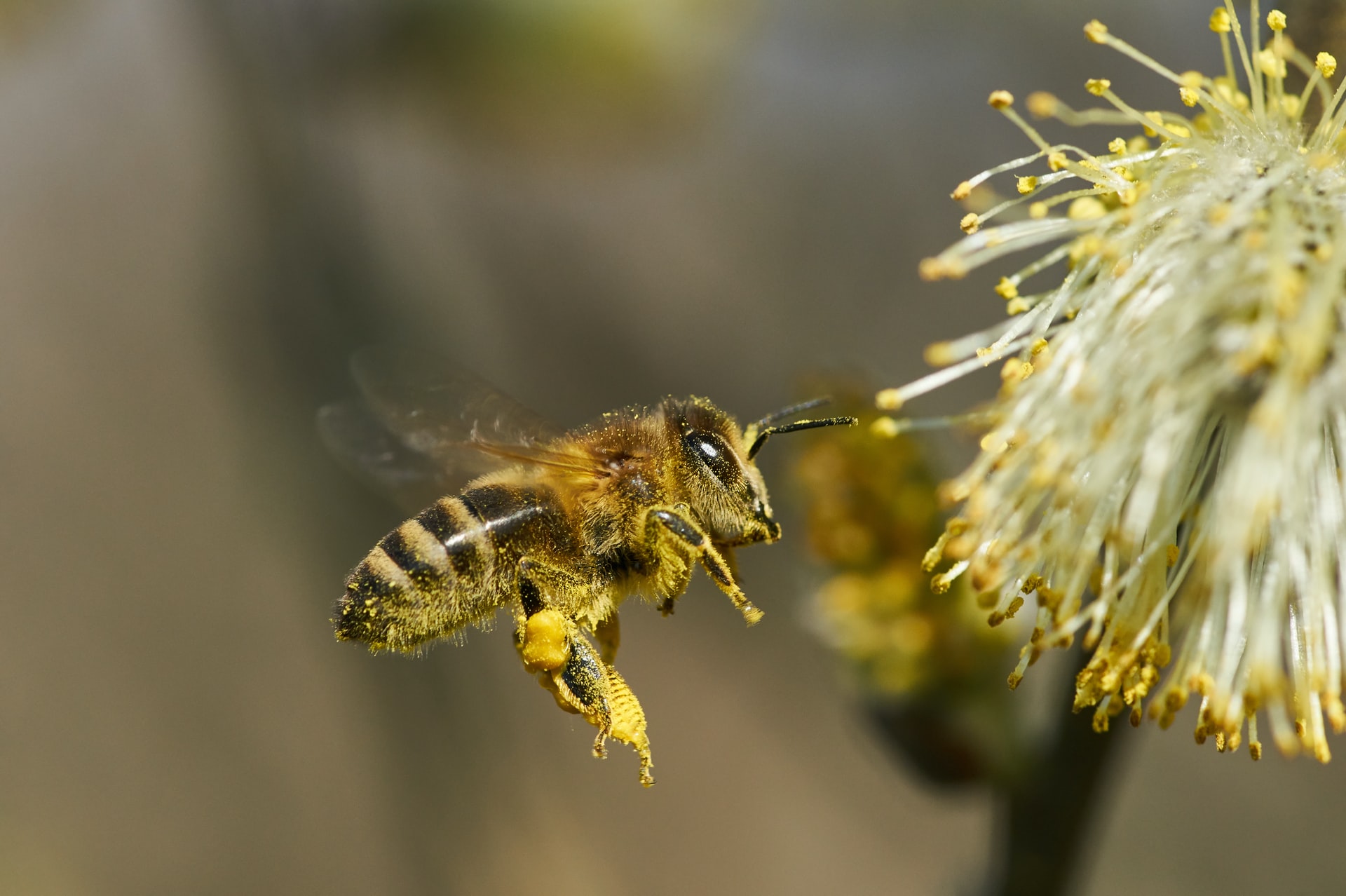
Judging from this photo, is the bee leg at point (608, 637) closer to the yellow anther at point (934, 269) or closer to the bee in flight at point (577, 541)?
the bee in flight at point (577, 541)

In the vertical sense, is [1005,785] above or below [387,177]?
below

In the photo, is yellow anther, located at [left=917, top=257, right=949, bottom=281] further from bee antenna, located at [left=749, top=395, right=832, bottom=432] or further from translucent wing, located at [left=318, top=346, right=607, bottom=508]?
translucent wing, located at [left=318, top=346, right=607, bottom=508]

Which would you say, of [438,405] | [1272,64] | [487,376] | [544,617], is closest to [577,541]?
[544,617]

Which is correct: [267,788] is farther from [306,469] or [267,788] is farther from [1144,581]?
[1144,581]

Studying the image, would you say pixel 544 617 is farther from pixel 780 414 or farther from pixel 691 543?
pixel 780 414

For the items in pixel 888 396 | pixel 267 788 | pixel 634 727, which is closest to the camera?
pixel 888 396

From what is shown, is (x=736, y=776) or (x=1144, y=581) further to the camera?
(x=736, y=776)

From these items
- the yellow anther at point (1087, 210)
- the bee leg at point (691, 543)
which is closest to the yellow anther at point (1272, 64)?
the yellow anther at point (1087, 210)

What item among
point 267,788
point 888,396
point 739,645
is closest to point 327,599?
point 267,788
